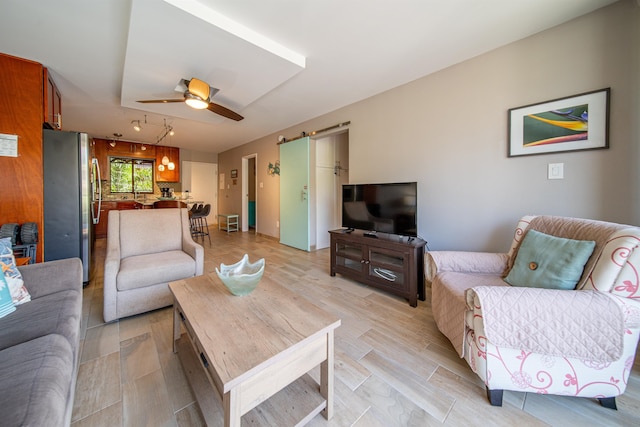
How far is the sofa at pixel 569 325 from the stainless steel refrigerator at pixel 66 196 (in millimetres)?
3695

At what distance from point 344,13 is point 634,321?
2.45m

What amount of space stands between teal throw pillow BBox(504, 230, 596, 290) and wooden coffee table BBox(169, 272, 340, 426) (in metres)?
1.24

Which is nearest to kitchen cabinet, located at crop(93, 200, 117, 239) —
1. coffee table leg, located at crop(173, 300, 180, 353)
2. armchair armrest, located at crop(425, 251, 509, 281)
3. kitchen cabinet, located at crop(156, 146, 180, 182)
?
kitchen cabinet, located at crop(156, 146, 180, 182)

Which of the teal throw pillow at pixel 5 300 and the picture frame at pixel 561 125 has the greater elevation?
the picture frame at pixel 561 125

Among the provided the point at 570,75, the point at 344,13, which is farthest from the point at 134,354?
the point at 570,75

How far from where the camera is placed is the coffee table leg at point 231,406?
0.75 metres

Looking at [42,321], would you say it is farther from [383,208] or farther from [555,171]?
[555,171]

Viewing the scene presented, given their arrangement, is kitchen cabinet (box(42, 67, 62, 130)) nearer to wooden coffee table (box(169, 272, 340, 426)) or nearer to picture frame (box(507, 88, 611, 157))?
wooden coffee table (box(169, 272, 340, 426))

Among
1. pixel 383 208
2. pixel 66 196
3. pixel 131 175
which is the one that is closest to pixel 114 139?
pixel 131 175

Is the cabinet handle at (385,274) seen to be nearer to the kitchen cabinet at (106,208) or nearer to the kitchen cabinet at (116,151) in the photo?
the kitchen cabinet at (106,208)

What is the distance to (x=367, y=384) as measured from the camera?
1.26 meters

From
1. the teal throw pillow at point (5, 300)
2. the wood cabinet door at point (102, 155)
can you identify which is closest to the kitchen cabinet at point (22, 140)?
the teal throw pillow at point (5, 300)

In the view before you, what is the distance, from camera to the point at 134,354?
4.84ft

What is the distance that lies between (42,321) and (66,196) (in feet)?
6.77
